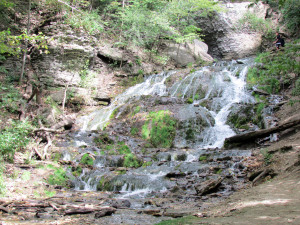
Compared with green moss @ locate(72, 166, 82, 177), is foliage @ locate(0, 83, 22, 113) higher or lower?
higher

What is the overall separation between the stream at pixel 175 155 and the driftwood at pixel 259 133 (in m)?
0.60

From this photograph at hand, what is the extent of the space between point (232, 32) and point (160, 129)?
1965 centimetres

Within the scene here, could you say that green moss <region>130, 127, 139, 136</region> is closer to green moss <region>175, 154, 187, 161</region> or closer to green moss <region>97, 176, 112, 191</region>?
green moss <region>175, 154, 187, 161</region>

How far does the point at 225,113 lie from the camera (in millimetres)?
11539

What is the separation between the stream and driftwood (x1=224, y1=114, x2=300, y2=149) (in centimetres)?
60

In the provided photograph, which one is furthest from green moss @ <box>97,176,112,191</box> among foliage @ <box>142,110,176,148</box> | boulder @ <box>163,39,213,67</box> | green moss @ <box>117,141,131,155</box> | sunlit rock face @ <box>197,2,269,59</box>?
sunlit rock face @ <box>197,2,269,59</box>

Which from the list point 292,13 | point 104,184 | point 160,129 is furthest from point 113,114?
point 292,13

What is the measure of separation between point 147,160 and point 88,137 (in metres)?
3.83

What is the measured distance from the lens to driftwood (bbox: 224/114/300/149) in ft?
24.1

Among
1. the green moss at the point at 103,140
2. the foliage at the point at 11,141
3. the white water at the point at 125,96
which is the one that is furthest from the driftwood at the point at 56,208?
the white water at the point at 125,96

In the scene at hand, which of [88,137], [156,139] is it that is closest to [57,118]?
[88,137]

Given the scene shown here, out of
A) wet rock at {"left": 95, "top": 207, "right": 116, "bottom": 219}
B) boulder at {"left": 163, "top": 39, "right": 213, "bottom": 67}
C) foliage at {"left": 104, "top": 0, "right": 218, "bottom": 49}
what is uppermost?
foliage at {"left": 104, "top": 0, "right": 218, "bottom": 49}

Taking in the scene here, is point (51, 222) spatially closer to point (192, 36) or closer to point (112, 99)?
point (112, 99)

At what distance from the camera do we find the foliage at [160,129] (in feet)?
35.2
